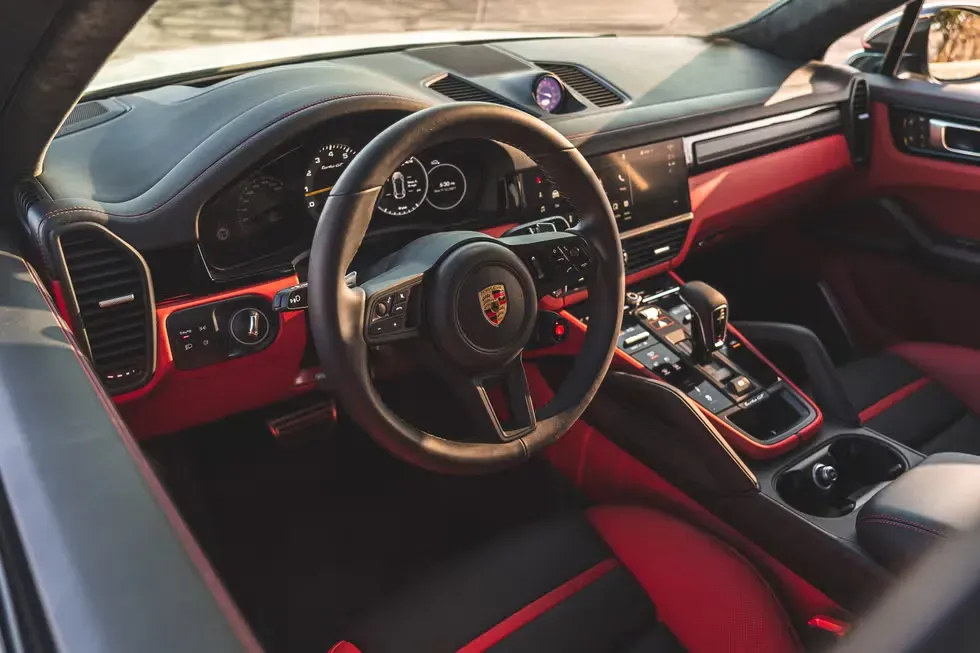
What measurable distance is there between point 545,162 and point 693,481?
809 mm

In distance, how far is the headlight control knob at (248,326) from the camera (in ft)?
5.51

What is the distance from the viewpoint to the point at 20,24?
1.13 metres

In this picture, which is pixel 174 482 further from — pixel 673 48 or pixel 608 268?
pixel 673 48

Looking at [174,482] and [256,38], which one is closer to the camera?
[174,482]

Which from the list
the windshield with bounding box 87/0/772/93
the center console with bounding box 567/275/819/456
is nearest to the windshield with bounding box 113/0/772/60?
the windshield with bounding box 87/0/772/93

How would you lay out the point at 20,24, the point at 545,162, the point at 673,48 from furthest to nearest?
the point at 673,48, the point at 545,162, the point at 20,24

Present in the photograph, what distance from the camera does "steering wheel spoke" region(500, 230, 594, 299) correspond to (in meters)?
1.49

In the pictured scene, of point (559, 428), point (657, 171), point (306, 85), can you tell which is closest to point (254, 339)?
point (306, 85)

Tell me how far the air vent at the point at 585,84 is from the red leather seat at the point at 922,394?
37.5 inches

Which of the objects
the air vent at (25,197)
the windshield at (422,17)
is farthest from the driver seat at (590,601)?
the windshield at (422,17)

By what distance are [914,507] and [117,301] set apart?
1.32m

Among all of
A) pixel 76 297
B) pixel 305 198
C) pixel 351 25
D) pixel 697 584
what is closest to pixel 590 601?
pixel 697 584

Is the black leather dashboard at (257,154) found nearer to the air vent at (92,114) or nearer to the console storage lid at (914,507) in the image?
the air vent at (92,114)

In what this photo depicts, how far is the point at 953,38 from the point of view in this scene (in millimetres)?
2693
